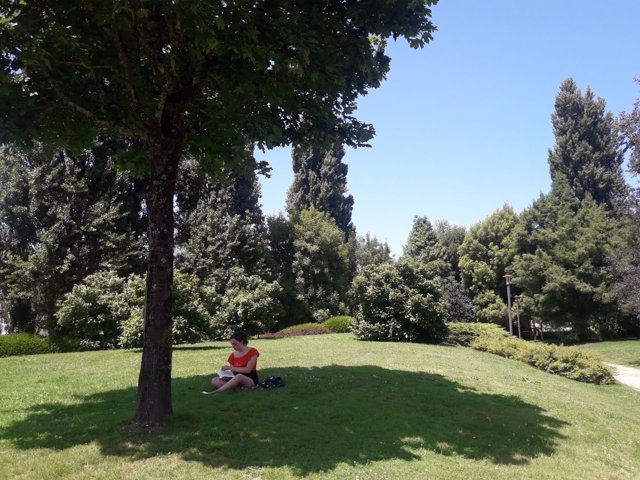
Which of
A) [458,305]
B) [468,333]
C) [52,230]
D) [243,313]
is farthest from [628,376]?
[52,230]

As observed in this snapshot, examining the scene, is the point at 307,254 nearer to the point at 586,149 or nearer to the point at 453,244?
the point at 453,244

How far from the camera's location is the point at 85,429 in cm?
680

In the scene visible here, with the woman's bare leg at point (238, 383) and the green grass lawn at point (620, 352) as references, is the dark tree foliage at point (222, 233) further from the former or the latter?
the woman's bare leg at point (238, 383)

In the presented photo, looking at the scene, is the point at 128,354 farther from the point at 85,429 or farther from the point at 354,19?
the point at 354,19

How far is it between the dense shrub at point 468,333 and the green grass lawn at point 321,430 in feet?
43.6

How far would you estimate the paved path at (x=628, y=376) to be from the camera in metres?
18.3

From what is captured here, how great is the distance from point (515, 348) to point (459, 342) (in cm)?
434

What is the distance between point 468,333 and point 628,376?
24.8 ft

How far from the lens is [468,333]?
26.1 metres

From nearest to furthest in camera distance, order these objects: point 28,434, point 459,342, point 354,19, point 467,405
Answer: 1. point 28,434
2. point 354,19
3. point 467,405
4. point 459,342

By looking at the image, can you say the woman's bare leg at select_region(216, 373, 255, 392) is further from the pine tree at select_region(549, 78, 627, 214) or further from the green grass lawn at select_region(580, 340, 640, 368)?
the pine tree at select_region(549, 78, 627, 214)

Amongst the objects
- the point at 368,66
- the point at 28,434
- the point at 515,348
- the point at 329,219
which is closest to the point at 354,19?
the point at 368,66

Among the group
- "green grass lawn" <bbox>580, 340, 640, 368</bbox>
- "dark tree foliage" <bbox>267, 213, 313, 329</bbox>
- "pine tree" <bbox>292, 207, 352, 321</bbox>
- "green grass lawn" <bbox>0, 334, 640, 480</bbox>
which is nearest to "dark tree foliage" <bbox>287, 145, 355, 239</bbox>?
"dark tree foliage" <bbox>267, 213, 313, 329</bbox>

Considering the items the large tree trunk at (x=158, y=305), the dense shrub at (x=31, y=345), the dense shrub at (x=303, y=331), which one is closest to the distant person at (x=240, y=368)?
the large tree trunk at (x=158, y=305)
